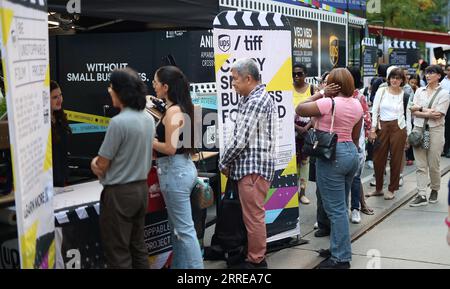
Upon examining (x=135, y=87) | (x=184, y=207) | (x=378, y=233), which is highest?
(x=135, y=87)

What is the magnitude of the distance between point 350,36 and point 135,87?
8.24 m

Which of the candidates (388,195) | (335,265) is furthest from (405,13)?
(335,265)

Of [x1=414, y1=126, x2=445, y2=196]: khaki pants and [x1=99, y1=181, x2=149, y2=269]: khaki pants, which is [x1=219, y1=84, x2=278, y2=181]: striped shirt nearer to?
[x1=99, y1=181, x2=149, y2=269]: khaki pants

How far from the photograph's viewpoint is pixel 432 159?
748 cm

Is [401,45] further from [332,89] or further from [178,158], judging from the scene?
[178,158]

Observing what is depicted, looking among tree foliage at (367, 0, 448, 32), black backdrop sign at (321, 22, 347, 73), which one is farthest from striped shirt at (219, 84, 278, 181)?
tree foliage at (367, 0, 448, 32)

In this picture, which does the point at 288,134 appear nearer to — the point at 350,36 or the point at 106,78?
the point at 106,78

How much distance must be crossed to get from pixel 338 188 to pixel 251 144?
923mm

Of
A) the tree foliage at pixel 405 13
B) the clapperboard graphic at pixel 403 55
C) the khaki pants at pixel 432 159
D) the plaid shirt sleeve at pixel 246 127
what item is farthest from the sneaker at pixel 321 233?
the tree foliage at pixel 405 13

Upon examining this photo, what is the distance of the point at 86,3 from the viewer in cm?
442

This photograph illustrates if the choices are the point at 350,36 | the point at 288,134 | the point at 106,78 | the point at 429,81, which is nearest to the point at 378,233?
the point at 288,134

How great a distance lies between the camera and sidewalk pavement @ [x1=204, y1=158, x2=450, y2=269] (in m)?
5.18

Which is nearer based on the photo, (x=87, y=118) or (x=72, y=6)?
(x=72, y=6)

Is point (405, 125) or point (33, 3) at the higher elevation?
point (33, 3)
